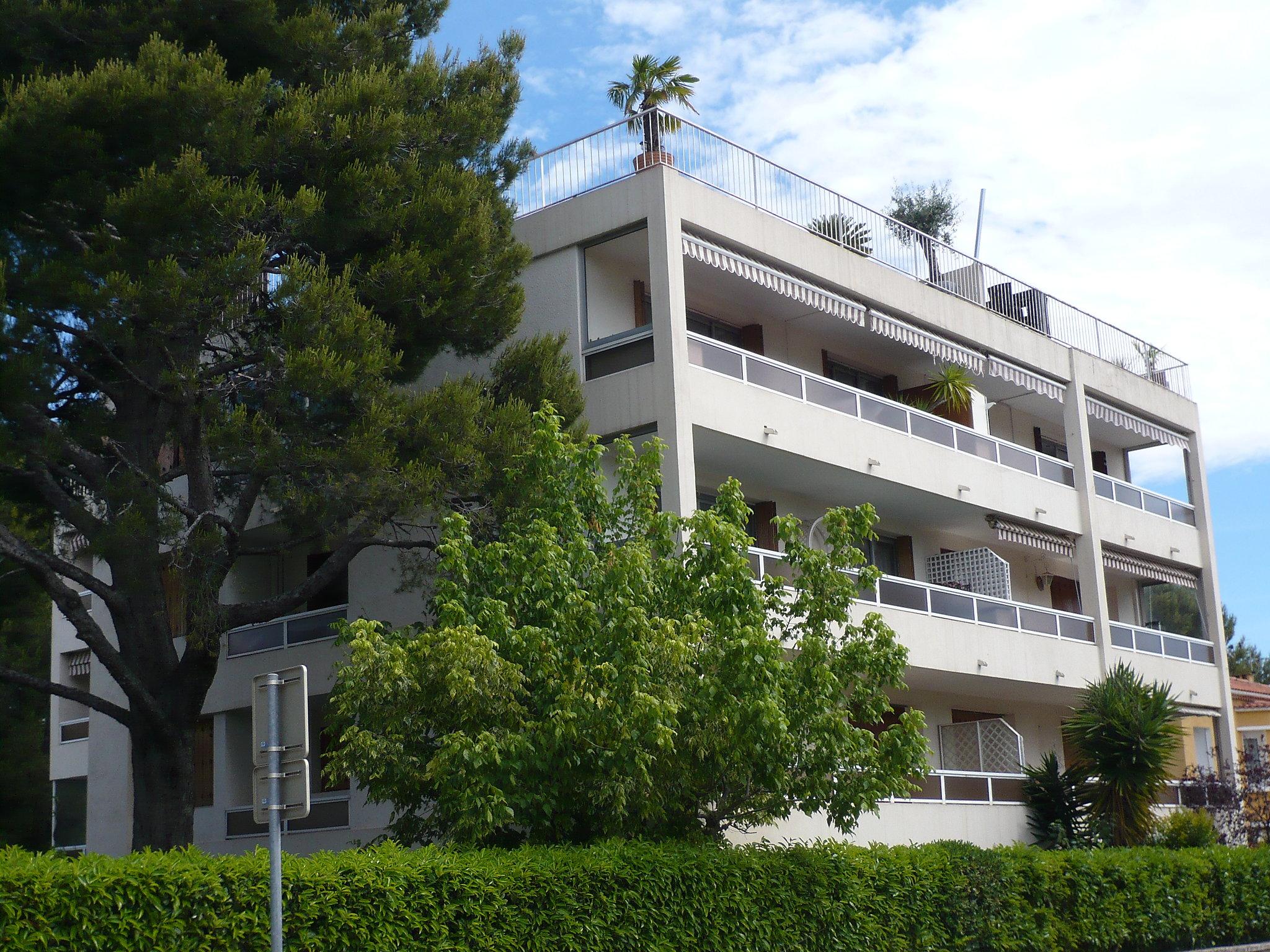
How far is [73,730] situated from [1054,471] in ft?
70.3

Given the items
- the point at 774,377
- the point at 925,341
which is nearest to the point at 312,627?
the point at 774,377

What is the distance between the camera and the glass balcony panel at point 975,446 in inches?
969

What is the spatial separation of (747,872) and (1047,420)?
19.1m

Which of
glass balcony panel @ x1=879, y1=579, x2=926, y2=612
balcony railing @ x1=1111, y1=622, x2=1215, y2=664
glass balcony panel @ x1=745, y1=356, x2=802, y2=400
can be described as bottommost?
balcony railing @ x1=1111, y1=622, x2=1215, y2=664

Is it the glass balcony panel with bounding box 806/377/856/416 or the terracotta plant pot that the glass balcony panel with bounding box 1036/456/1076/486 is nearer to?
the glass balcony panel with bounding box 806/377/856/416

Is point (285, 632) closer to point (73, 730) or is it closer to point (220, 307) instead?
point (220, 307)

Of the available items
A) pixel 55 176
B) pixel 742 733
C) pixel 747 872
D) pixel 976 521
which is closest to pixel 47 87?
pixel 55 176

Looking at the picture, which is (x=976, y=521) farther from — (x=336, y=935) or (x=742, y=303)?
(x=336, y=935)

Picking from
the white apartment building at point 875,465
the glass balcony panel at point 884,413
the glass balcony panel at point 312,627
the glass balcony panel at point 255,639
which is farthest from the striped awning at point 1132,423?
the glass balcony panel at point 255,639

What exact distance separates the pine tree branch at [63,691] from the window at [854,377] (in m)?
13.5

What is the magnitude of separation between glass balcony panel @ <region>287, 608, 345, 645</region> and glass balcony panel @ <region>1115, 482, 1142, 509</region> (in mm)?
16023

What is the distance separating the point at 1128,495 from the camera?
2906 centimetres

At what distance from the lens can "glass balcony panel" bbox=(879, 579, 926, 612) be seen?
2195 centimetres

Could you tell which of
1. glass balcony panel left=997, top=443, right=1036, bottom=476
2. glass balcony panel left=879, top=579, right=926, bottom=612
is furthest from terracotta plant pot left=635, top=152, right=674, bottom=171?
glass balcony panel left=997, top=443, right=1036, bottom=476
